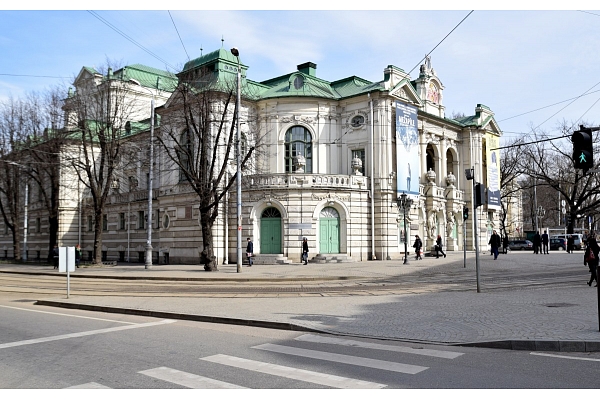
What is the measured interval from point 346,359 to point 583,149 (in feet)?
20.3

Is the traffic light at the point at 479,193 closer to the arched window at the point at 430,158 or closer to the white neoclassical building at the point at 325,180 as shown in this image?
the white neoclassical building at the point at 325,180

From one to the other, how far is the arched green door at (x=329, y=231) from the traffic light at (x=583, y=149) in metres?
25.9

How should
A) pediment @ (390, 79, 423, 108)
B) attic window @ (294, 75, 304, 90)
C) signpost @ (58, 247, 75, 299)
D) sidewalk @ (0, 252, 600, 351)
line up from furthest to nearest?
attic window @ (294, 75, 304, 90), pediment @ (390, 79, 423, 108), signpost @ (58, 247, 75, 299), sidewalk @ (0, 252, 600, 351)

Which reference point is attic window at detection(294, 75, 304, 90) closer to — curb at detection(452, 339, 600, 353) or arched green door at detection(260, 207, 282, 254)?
arched green door at detection(260, 207, 282, 254)

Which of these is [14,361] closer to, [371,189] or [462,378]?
[462,378]

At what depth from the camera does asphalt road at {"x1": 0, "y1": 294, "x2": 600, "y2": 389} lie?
643 centimetres

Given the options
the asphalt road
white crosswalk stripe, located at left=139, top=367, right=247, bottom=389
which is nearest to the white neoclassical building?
the asphalt road

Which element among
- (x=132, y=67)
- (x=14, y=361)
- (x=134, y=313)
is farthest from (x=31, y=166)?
(x=14, y=361)

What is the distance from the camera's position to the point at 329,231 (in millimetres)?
36031

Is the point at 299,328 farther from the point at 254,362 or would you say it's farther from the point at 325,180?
the point at 325,180

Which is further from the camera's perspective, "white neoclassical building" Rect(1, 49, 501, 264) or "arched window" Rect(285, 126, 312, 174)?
"arched window" Rect(285, 126, 312, 174)

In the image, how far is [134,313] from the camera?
13594 mm

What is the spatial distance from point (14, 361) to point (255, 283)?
46.8ft

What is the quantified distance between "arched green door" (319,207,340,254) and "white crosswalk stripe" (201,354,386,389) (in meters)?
27.9
